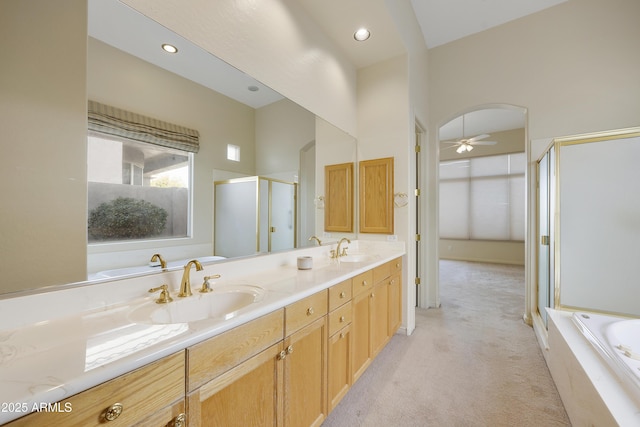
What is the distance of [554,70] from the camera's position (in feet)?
9.80

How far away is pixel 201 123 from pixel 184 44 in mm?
383

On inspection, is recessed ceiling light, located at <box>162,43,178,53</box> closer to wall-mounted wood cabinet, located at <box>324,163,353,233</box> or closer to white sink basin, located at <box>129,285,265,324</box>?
white sink basin, located at <box>129,285,265,324</box>

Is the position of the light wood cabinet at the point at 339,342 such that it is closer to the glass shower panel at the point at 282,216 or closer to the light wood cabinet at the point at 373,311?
the light wood cabinet at the point at 373,311

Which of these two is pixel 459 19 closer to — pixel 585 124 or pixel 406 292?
pixel 585 124

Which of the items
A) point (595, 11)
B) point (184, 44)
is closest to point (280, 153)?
point (184, 44)

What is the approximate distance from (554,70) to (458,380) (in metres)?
3.53

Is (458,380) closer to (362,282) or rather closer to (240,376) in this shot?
(362,282)

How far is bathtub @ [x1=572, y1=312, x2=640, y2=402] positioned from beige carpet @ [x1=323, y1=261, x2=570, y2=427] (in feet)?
1.73

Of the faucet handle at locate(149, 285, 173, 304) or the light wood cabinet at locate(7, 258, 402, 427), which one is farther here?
the faucet handle at locate(149, 285, 173, 304)

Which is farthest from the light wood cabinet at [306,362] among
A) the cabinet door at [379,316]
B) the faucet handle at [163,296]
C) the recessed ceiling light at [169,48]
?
the recessed ceiling light at [169,48]

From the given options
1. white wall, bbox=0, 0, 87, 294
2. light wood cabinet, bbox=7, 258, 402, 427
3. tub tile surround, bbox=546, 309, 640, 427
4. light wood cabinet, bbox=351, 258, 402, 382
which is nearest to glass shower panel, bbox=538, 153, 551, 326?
tub tile surround, bbox=546, 309, 640, 427

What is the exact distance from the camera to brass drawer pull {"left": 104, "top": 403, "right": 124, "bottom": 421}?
593 mm

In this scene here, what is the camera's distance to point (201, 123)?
1.45m

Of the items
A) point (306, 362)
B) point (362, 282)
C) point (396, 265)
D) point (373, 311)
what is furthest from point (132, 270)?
point (396, 265)
